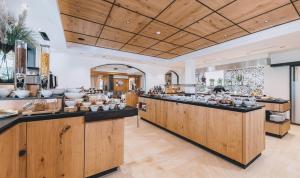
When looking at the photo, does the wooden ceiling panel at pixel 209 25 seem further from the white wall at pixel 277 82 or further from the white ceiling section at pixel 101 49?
the white wall at pixel 277 82

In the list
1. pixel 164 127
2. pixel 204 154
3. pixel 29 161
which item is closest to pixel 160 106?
pixel 164 127

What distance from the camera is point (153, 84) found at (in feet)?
28.0

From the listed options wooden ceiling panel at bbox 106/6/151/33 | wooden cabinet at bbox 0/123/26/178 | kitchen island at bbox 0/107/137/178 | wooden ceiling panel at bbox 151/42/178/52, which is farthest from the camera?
wooden ceiling panel at bbox 151/42/178/52

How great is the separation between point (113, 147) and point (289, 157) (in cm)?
331

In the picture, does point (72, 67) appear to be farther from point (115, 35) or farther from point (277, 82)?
point (277, 82)

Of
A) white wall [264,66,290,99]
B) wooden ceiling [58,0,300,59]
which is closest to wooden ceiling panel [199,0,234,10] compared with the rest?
wooden ceiling [58,0,300,59]

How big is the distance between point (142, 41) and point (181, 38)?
4.16 feet

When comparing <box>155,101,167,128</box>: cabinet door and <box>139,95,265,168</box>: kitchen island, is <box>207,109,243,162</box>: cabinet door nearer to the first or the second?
<box>139,95,265,168</box>: kitchen island

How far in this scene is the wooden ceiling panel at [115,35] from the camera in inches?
152

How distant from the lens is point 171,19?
10.5 ft

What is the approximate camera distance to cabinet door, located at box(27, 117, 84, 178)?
1.60 metres

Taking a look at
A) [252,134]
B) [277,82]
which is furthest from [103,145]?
[277,82]

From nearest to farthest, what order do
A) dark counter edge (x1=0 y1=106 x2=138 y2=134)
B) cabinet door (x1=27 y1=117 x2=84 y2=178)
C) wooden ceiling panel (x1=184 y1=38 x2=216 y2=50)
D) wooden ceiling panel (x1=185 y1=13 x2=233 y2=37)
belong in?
1. dark counter edge (x1=0 y1=106 x2=138 y2=134)
2. cabinet door (x1=27 y1=117 x2=84 y2=178)
3. wooden ceiling panel (x1=185 y1=13 x2=233 y2=37)
4. wooden ceiling panel (x1=184 y1=38 x2=216 y2=50)

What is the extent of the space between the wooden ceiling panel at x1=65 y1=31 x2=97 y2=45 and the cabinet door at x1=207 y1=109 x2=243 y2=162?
407cm
